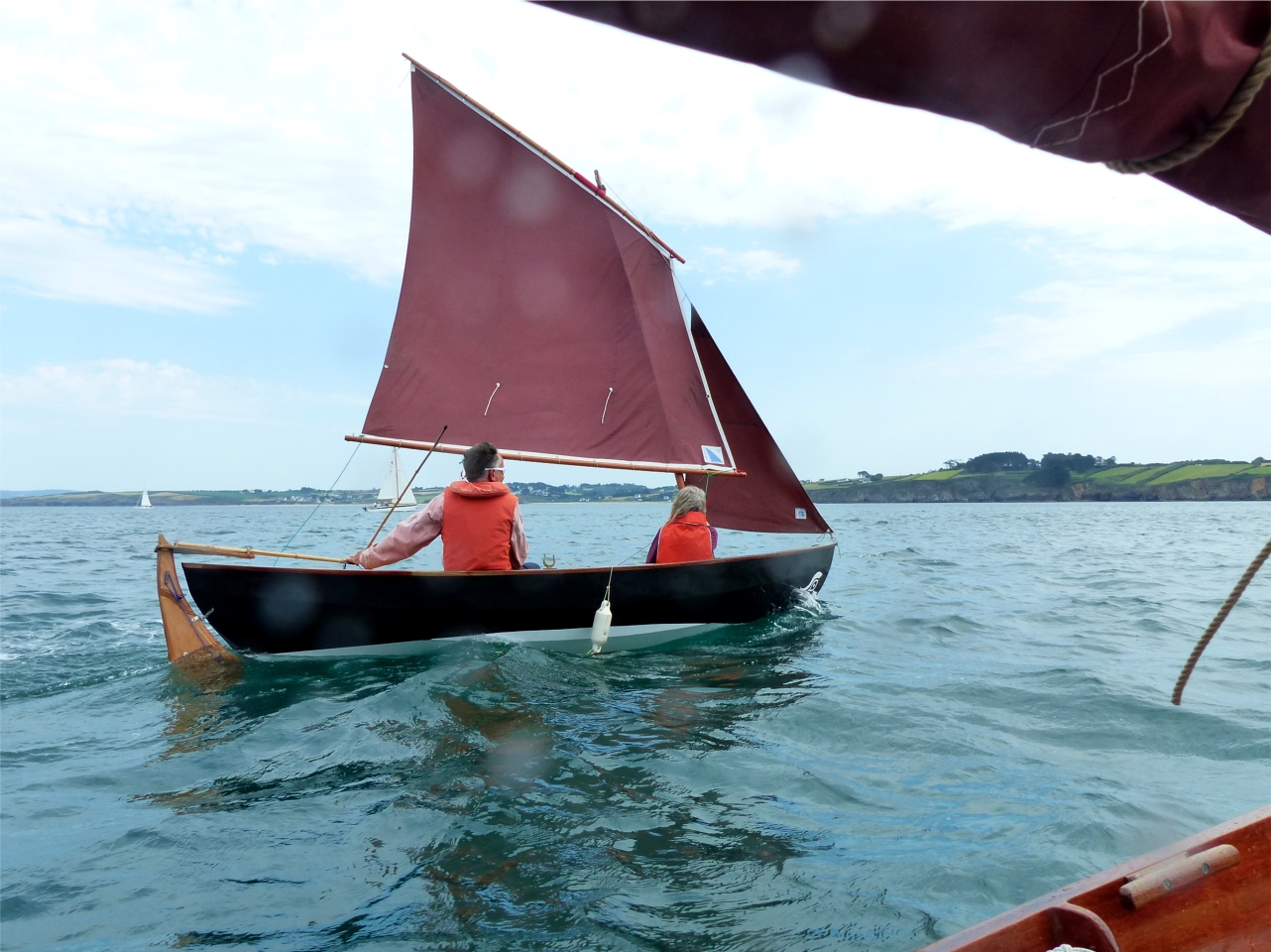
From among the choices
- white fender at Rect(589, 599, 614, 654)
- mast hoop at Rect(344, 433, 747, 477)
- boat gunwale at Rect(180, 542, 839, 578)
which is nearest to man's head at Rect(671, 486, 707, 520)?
boat gunwale at Rect(180, 542, 839, 578)

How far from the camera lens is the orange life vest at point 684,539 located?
28.0ft

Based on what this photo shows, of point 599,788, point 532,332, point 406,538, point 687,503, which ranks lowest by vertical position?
point 599,788

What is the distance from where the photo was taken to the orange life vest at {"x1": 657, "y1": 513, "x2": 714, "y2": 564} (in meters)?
8.54

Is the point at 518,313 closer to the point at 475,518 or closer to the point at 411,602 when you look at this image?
the point at 475,518

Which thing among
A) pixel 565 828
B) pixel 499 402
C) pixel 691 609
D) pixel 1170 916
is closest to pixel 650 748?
pixel 565 828

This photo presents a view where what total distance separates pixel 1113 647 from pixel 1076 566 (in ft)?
37.3

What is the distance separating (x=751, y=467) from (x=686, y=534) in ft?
10.6

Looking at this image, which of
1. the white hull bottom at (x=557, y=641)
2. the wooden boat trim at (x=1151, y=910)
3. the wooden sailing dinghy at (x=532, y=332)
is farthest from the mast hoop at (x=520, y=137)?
the wooden boat trim at (x=1151, y=910)

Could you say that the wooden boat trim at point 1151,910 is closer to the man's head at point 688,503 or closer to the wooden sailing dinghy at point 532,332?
the man's head at point 688,503

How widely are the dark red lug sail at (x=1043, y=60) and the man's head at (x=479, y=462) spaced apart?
21.4ft

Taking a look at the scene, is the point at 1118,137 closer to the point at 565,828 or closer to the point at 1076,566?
the point at 565,828

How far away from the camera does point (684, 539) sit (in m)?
8.53

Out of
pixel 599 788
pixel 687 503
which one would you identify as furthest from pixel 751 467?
pixel 599 788

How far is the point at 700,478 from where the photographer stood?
11773 mm
